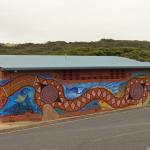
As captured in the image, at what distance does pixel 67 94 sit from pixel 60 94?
464 mm

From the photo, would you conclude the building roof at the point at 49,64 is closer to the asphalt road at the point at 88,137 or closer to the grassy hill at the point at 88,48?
the asphalt road at the point at 88,137

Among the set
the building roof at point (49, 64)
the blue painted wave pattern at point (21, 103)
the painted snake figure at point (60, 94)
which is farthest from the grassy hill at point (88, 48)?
the blue painted wave pattern at point (21, 103)

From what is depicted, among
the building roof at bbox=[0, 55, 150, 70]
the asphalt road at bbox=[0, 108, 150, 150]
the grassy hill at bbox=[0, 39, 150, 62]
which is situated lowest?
the asphalt road at bbox=[0, 108, 150, 150]

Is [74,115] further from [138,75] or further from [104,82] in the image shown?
[138,75]

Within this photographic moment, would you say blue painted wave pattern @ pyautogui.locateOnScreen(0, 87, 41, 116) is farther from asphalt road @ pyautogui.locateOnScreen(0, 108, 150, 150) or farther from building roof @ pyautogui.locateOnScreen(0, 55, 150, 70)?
asphalt road @ pyautogui.locateOnScreen(0, 108, 150, 150)

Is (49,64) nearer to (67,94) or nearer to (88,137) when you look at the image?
(67,94)

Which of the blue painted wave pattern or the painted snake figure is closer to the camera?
the blue painted wave pattern

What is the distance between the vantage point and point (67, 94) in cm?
2458

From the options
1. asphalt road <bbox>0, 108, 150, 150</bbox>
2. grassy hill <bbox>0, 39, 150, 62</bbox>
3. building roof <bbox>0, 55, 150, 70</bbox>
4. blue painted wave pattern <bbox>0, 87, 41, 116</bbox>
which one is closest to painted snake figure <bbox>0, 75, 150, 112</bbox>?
blue painted wave pattern <bbox>0, 87, 41, 116</bbox>

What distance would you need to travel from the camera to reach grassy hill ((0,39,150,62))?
215 ft

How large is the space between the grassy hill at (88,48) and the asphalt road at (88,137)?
133ft

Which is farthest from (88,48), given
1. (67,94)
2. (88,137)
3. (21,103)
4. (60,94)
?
(88,137)

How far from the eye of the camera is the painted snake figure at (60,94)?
73.4 ft

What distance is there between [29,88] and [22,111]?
1122 mm
